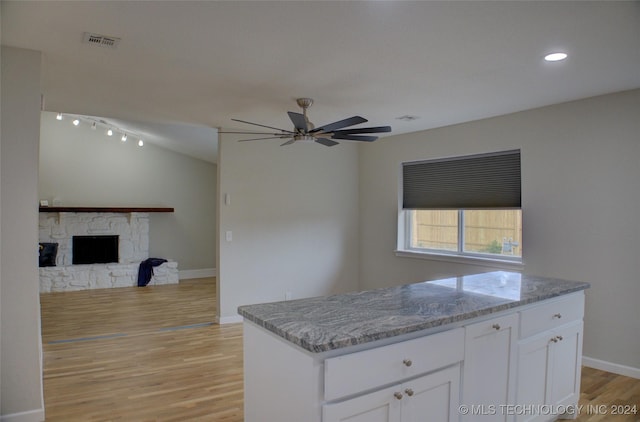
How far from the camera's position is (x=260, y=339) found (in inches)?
71.2

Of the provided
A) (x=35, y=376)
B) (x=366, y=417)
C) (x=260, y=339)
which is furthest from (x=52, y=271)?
(x=366, y=417)

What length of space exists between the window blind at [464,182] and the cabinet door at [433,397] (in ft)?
9.56

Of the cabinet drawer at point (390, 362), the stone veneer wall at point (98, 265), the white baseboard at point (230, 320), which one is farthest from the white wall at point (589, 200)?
the stone veneer wall at point (98, 265)

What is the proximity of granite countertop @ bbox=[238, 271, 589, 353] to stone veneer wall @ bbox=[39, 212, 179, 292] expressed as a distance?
6617 mm

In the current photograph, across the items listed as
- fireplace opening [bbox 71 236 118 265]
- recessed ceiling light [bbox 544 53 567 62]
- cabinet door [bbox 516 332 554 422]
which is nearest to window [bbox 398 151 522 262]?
recessed ceiling light [bbox 544 53 567 62]

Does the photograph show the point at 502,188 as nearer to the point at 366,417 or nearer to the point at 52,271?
the point at 366,417

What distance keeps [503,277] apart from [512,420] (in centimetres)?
99

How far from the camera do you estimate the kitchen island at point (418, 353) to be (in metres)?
1.52

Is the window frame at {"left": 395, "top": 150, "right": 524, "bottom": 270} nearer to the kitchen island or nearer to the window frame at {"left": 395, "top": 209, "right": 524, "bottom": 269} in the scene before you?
the window frame at {"left": 395, "top": 209, "right": 524, "bottom": 269}

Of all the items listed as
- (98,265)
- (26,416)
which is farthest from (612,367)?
(98,265)

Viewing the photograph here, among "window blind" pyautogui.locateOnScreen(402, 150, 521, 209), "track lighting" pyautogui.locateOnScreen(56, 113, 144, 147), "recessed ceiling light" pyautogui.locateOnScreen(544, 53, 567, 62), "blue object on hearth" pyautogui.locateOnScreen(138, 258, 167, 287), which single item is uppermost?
"track lighting" pyautogui.locateOnScreen(56, 113, 144, 147)

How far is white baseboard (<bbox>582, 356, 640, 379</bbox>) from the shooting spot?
3371 millimetres

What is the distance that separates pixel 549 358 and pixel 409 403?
1243 millimetres

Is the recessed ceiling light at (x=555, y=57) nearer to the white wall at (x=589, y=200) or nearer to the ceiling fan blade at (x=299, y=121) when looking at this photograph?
the white wall at (x=589, y=200)
